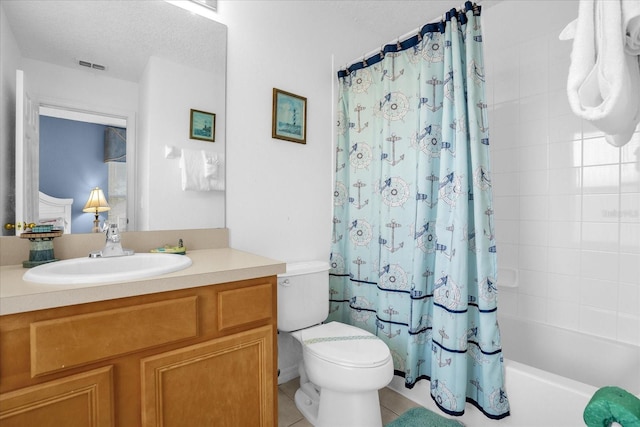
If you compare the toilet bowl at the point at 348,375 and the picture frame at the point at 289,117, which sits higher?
the picture frame at the point at 289,117

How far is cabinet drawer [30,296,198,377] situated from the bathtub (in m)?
1.41

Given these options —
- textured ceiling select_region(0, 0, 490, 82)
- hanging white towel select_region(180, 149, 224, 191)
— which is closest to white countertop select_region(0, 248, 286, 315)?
hanging white towel select_region(180, 149, 224, 191)

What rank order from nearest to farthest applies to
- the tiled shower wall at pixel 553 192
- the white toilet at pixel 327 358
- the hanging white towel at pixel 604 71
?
the hanging white towel at pixel 604 71 → the white toilet at pixel 327 358 → the tiled shower wall at pixel 553 192

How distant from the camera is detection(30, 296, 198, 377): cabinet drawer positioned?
87cm

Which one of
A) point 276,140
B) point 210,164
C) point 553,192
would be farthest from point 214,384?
point 553,192

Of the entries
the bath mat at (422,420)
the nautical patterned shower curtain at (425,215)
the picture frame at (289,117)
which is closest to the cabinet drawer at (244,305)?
the nautical patterned shower curtain at (425,215)

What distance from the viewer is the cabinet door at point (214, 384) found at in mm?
1058

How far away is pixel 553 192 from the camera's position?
6.56 feet

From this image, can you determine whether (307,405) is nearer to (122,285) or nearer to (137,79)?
(122,285)

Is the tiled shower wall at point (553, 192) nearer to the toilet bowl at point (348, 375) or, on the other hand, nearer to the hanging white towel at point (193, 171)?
the toilet bowl at point (348, 375)

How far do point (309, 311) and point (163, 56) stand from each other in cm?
156

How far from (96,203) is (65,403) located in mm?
838

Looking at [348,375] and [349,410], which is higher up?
[348,375]

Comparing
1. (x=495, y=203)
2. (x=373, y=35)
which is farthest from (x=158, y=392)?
(x=373, y=35)
